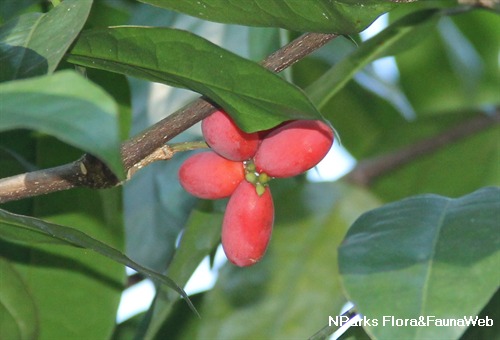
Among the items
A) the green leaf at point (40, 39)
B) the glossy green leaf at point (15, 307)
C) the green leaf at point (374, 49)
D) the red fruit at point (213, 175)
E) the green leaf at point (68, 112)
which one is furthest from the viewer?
the green leaf at point (374, 49)

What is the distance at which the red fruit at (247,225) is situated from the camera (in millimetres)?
749

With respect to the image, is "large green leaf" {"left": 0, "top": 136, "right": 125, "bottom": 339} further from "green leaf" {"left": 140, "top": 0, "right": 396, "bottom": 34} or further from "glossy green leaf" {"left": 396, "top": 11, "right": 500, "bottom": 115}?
"glossy green leaf" {"left": 396, "top": 11, "right": 500, "bottom": 115}

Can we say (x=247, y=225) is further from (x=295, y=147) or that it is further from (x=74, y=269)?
(x=74, y=269)

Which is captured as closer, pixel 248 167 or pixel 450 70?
pixel 248 167

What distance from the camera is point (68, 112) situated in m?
0.49

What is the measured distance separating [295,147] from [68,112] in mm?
265

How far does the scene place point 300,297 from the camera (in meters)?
1.24

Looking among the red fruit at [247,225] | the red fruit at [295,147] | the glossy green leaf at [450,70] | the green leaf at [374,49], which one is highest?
the glossy green leaf at [450,70]

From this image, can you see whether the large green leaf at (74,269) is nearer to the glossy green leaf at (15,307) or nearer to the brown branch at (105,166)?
the glossy green leaf at (15,307)

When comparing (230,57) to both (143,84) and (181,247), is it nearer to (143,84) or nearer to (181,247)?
(181,247)

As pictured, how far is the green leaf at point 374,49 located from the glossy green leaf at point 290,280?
25 centimetres

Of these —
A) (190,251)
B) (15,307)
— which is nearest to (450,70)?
(190,251)

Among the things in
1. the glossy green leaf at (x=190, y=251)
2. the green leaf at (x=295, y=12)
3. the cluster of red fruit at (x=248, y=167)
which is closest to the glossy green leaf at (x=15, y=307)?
the glossy green leaf at (x=190, y=251)

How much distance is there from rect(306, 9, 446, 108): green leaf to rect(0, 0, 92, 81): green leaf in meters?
0.38
